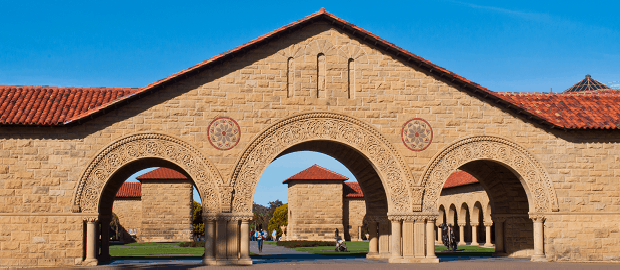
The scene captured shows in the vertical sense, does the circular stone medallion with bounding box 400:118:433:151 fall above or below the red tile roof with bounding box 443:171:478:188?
above

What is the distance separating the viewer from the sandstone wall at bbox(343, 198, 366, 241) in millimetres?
43219

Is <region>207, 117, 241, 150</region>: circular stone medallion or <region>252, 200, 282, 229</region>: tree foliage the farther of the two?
<region>252, 200, 282, 229</region>: tree foliage

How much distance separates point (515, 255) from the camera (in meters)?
21.0

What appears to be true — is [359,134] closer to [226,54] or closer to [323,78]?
[323,78]

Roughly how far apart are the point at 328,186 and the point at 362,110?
24.5 m

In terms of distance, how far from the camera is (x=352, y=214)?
43312 mm

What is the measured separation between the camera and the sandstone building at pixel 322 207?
4088cm

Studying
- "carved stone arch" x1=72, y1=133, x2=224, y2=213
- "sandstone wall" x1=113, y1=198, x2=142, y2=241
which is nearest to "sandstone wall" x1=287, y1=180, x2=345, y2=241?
"sandstone wall" x1=113, y1=198, x2=142, y2=241

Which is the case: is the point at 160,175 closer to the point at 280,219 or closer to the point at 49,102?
the point at 280,219

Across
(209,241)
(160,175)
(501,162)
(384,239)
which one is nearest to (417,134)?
(501,162)

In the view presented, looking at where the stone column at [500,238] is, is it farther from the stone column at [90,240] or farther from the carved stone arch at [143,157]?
the stone column at [90,240]

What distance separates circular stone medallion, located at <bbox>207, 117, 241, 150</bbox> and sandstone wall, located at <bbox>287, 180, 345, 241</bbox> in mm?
23952

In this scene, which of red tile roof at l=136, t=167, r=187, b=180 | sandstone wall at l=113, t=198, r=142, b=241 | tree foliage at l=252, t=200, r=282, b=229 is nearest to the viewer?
red tile roof at l=136, t=167, r=187, b=180

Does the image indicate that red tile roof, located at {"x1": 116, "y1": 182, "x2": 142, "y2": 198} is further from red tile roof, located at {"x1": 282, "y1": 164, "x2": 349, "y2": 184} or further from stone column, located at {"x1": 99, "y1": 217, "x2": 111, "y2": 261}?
stone column, located at {"x1": 99, "y1": 217, "x2": 111, "y2": 261}
